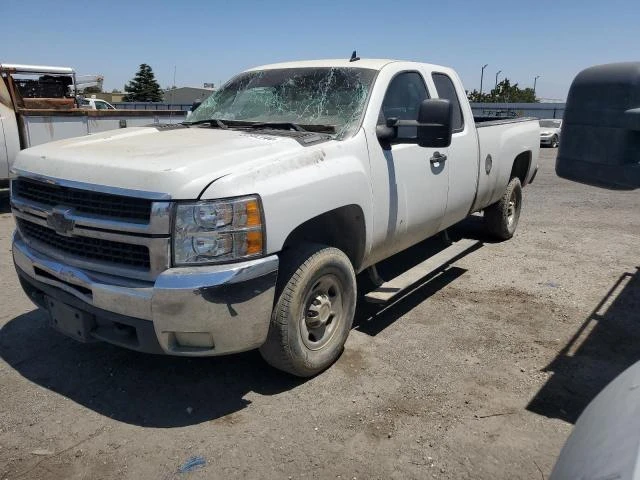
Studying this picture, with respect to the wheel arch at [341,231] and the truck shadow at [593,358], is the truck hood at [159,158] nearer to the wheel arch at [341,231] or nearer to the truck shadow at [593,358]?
the wheel arch at [341,231]

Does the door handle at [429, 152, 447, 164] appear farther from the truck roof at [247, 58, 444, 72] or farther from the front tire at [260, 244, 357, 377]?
the front tire at [260, 244, 357, 377]

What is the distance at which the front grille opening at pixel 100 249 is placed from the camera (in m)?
2.91

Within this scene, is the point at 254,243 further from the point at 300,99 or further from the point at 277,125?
the point at 300,99

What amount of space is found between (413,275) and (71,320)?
279 cm

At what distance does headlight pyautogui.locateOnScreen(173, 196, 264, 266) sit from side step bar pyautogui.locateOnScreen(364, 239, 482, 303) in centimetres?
171

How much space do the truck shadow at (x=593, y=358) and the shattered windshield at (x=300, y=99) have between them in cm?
215

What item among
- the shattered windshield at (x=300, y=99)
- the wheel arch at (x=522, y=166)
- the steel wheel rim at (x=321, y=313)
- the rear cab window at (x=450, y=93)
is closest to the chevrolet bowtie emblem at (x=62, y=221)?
the steel wheel rim at (x=321, y=313)

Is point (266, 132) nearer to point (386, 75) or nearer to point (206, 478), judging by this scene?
point (386, 75)

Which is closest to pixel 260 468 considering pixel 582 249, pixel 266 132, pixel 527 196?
pixel 266 132

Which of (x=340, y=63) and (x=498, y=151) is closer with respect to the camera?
(x=340, y=63)

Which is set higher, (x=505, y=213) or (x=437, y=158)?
(x=437, y=158)

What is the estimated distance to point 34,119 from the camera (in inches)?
328

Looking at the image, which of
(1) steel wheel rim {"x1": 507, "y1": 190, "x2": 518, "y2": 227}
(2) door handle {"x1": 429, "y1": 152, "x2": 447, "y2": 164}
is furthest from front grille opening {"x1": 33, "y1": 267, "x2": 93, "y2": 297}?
(1) steel wheel rim {"x1": 507, "y1": 190, "x2": 518, "y2": 227}

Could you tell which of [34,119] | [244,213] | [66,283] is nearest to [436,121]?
[244,213]
